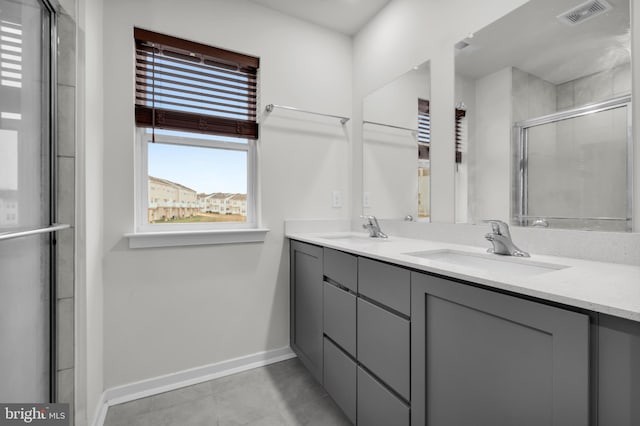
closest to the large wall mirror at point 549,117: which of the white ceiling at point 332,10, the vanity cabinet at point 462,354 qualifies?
the vanity cabinet at point 462,354

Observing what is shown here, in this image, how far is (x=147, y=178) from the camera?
1.83 m

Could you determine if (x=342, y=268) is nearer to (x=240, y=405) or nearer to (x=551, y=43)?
(x=240, y=405)

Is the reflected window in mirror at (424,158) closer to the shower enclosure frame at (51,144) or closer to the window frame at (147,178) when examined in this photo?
the window frame at (147,178)

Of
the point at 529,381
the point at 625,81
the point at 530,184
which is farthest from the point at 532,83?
the point at 529,381

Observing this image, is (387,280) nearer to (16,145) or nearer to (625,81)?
(625,81)

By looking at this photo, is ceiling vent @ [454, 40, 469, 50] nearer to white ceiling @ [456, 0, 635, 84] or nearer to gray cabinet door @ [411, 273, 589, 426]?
white ceiling @ [456, 0, 635, 84]

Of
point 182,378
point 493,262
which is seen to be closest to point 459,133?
point 493,262

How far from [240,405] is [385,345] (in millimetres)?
986

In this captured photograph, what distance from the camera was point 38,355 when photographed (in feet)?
3.44

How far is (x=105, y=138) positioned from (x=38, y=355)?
1.12m

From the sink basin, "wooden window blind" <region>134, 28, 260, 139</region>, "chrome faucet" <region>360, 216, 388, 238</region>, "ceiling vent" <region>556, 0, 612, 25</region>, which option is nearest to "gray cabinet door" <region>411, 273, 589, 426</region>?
the sink basin

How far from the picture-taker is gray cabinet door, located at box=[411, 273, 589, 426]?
2.11ft

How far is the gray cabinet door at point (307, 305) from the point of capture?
1730mm

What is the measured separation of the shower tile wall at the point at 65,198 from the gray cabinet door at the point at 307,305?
3.69 ft
